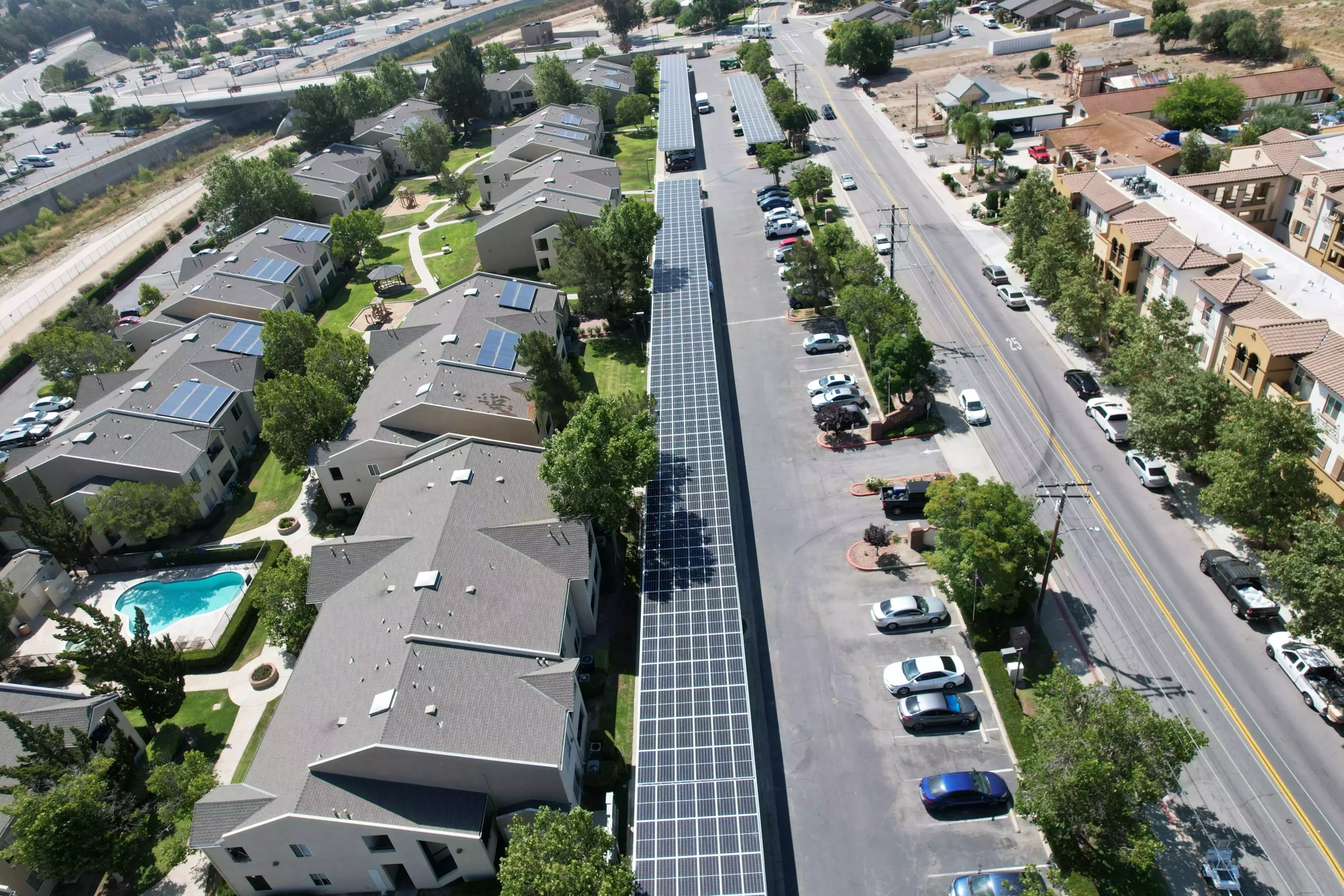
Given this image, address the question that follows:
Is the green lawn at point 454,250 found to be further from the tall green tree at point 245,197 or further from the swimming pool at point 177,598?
the swimming pool at point 177,598

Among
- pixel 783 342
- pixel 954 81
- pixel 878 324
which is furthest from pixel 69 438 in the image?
pixel 954 81

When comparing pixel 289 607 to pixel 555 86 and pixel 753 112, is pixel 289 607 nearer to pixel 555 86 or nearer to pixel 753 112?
pixel 753 112

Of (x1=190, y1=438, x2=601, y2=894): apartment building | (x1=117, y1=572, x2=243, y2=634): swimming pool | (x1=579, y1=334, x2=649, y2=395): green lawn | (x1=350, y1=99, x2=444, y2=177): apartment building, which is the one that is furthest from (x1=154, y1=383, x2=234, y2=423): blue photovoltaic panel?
(x1=350, y1=99, x2=444, y2=177): apartment building

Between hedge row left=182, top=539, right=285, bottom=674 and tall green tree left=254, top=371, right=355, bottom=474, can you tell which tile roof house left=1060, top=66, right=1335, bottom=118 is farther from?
hedge row left=182, top=539, right=285, bottom=674

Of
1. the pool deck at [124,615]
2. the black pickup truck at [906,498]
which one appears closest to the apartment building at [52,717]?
the pool deck at [124,615]

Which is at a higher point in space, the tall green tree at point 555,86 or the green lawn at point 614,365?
the tall green tree at point 555,86

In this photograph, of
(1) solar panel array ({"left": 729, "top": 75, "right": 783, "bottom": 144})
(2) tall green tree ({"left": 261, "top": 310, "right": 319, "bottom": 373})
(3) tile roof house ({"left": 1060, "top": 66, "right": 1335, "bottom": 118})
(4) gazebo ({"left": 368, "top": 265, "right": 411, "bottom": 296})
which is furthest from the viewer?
(1) solar panel array ({"left": 729, "top": 75, "right": 783, "bottom": 144})
